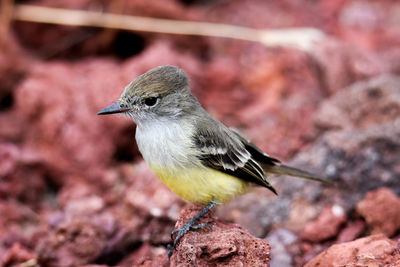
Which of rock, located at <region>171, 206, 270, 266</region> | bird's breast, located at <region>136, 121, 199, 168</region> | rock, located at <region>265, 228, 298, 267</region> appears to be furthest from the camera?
rock, located at <region>265, 228, 298, 267</region>

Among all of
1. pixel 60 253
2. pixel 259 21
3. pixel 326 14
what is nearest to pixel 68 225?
pixel 60 253

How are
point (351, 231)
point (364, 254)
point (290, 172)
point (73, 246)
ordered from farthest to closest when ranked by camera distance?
point (290, 172)
point (351, 231)
point (73, 246)
point (364, 254)

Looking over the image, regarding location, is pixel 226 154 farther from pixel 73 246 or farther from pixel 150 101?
pixel 73 246

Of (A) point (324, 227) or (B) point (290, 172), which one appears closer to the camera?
(A) point (324, 227)

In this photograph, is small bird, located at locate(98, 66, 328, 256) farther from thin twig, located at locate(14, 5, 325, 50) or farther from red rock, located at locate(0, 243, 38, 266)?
thin twig, located at locate(14, 5, 325, 50)

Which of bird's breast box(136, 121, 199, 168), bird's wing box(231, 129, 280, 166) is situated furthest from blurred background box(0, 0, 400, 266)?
bird's breast box(136, 121, 199, 168)

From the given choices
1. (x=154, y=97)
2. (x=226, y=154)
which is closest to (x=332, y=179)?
(x=226, y=154)
